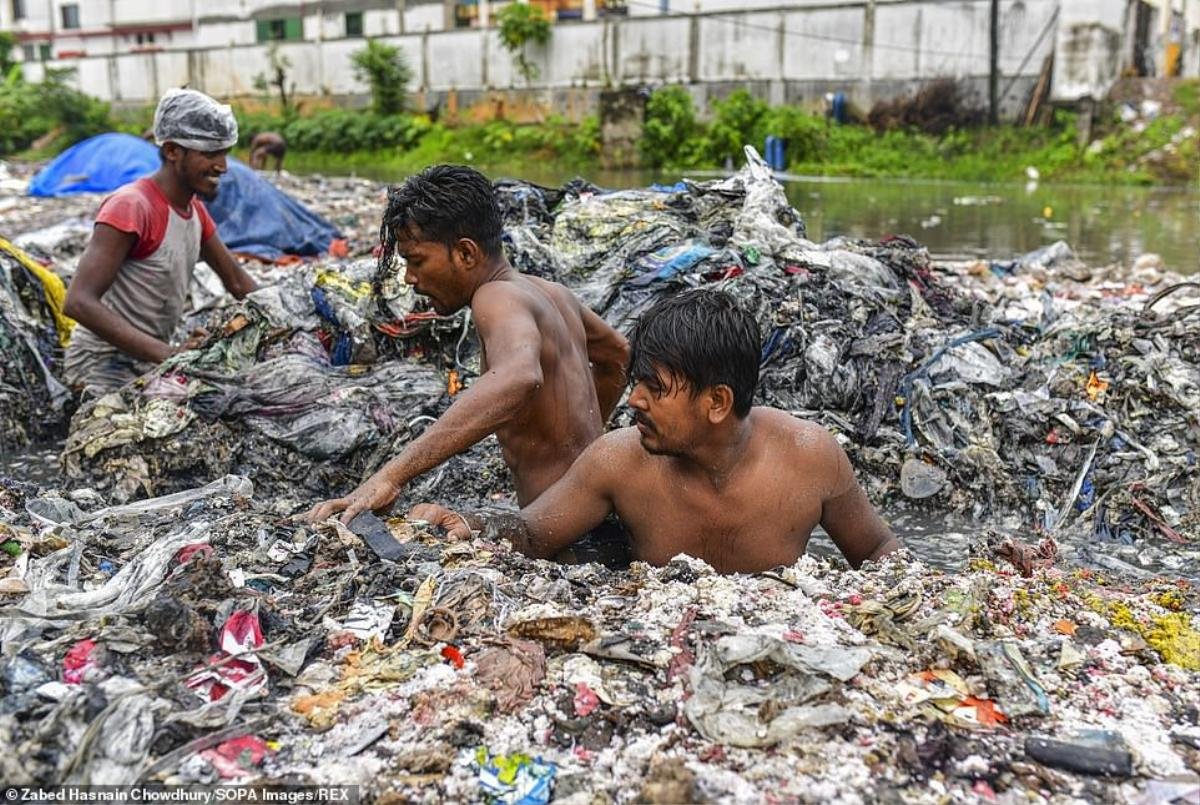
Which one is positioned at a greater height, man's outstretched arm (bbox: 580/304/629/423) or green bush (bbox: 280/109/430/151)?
green bush (bbox: 280/109/430/151)

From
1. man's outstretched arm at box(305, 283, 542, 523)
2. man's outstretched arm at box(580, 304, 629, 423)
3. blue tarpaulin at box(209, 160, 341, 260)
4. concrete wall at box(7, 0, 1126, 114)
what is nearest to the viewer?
man's outstretched arm at box(305, 283, 542, 523)

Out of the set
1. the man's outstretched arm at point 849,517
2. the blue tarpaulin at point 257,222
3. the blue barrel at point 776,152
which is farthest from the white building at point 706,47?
the man's outstretched arm at point 849,517

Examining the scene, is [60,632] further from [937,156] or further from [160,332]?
[937,156]

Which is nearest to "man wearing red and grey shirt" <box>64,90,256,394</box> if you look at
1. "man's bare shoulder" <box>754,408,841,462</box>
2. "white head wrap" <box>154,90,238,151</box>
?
"white head wrap" <box>154,90,238,151</box>

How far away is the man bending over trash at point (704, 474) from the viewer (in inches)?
103

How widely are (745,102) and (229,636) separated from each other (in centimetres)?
2328

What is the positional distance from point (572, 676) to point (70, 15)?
51.5 meters

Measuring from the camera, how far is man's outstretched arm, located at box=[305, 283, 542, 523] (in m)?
2.92

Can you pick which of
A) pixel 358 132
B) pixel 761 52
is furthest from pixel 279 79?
pixel 761 52

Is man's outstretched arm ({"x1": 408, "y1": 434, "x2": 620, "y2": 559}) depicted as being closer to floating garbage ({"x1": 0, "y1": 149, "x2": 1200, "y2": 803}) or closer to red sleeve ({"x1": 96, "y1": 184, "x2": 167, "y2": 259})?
floating garbage ({"x1": 0, "y1": 149, "x2": 1200, "y2": 803})

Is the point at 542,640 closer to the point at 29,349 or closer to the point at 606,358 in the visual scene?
the point at 606,358

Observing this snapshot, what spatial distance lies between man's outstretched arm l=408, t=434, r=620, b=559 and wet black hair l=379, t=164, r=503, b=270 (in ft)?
2.57

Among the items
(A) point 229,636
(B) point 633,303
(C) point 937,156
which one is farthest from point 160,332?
(C) point 937,156

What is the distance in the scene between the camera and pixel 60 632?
234 centimetres
